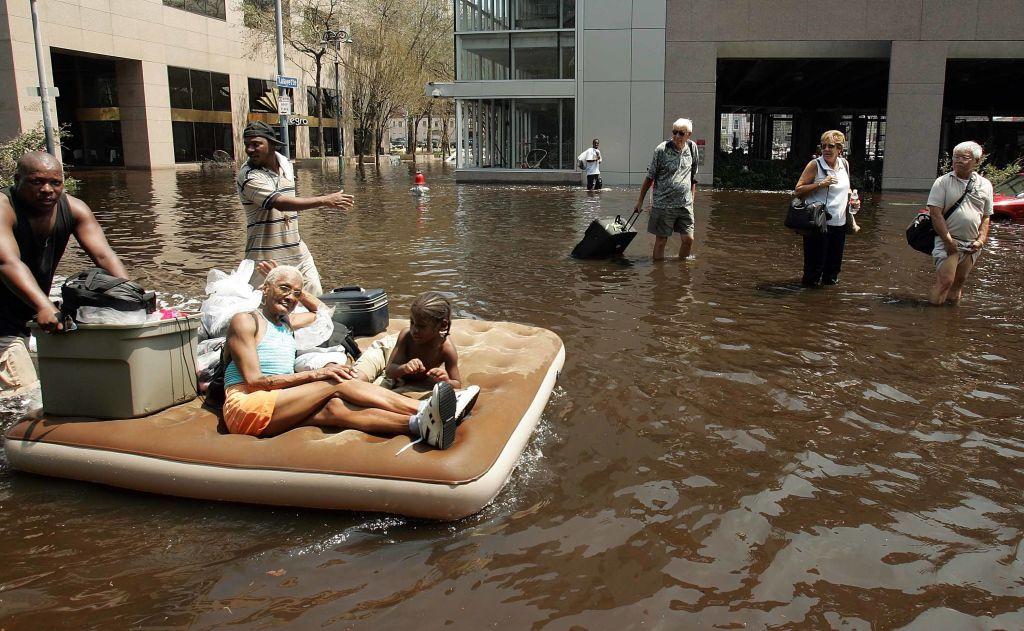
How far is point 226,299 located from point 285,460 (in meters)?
2.05

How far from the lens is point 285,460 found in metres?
4.07

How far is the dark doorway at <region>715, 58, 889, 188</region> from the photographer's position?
93.4 ft

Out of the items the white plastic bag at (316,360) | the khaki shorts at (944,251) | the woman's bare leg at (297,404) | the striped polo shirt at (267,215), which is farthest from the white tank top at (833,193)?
the woman's bare leg at (297,404)

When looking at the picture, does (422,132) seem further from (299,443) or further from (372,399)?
(299,443)

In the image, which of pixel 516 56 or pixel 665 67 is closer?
pixel 665 67

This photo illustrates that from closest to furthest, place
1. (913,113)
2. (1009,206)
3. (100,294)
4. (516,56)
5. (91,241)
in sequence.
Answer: (100,294), (91,241), (1009,206), (913,113), (516,56)

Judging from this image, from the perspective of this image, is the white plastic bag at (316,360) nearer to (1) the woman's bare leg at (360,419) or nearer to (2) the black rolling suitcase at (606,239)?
(1) the woman's bare leg at (360,419)

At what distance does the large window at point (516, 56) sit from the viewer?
28.0m

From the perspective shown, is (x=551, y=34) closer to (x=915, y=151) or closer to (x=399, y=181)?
(x=399, y=181)

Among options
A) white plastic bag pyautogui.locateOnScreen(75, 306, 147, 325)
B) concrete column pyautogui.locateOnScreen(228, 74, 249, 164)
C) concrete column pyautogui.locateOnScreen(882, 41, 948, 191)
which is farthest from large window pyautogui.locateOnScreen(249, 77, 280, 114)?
white plastic bag pyautogui.locateOnScreen(75, 306, 147, 325)

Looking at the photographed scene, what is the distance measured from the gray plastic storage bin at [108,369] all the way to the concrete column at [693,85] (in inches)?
955

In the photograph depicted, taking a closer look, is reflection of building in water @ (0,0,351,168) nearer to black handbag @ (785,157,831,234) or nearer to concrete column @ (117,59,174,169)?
concrete column @ (117,59,174,169)

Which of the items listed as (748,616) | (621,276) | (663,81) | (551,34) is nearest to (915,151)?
(663,81)

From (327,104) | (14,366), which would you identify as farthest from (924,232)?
(327,104)
